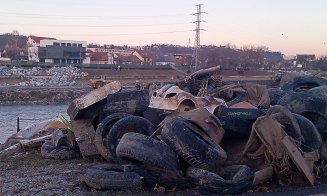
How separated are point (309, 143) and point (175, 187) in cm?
282

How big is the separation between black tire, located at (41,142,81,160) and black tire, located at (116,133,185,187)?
2.72 metres

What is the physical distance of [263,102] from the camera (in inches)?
428

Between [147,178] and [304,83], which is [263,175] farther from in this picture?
[304,83]

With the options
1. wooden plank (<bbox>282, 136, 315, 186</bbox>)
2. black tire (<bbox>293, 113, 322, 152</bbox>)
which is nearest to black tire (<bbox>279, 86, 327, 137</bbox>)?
black tire (<bbox>293, 113, 322, 152</bbox>)

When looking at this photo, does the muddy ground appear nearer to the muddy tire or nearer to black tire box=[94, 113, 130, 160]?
black tire box=[94, 113, 130, 160]

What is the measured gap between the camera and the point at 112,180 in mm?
7188

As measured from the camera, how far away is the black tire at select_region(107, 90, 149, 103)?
1038cm

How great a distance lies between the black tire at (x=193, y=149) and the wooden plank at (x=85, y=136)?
8.14 ft

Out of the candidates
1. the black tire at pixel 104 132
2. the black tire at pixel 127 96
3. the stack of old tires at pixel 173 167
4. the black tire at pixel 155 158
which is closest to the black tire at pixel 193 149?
the stack of old tires at pixel 173 167

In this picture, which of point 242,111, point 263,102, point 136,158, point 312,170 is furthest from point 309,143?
point 136,158

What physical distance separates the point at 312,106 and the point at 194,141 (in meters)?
3.34

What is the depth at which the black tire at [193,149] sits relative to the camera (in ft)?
24.5

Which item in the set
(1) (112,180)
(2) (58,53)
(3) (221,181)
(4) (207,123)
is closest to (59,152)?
(1) (112,180)

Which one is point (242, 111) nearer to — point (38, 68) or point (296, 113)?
point (296, 113)
